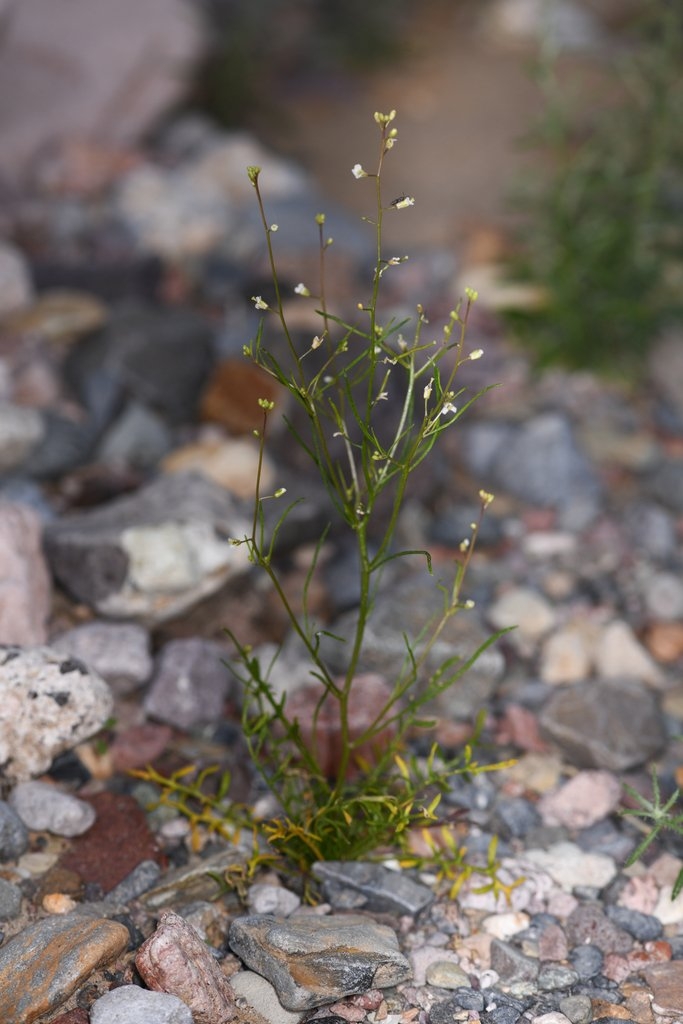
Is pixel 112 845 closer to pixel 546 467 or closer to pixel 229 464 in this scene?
pixel 229 464

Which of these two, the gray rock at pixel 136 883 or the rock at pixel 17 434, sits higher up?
the rock at pixel 17 434

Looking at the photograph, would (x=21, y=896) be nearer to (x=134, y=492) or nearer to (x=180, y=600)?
(x=180, y=600)

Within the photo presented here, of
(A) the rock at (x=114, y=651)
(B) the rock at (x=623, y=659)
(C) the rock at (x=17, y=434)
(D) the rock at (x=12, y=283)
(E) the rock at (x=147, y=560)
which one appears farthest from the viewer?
(D) the rock at (x=12, y=283)

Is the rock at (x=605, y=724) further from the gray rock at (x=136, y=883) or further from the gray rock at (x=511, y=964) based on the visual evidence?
the gray rock at (x=136, y=883)

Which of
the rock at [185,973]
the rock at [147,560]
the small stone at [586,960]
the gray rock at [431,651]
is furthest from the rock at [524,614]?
the rock at [185,973]

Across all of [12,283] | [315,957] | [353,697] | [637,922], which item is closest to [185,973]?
[315,957]

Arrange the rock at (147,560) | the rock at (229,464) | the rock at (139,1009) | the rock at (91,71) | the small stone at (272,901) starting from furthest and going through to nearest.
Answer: the rock at (91,71) < the rock at (229,464) < the rock at (147,560) < the small stone at (272,901) < the rock at (139,1009)

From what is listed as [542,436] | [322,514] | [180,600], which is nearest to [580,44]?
[542,436]
